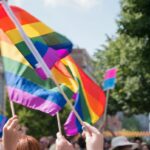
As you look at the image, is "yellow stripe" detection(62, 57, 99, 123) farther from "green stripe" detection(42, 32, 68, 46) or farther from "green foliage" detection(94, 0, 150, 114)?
"green foliage" detection(94, 0, 150, 114)

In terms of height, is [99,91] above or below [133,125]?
above

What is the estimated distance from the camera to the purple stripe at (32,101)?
21.2ft

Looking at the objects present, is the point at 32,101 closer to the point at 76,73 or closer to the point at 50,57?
the point at 50,57

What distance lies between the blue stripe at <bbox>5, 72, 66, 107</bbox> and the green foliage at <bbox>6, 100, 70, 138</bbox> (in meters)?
41.7

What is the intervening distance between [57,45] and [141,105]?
1943cm

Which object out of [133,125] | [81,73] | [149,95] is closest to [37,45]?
[81,73]

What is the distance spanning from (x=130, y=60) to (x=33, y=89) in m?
17.0

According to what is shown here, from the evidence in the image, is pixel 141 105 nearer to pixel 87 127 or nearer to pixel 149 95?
pixel 149 95

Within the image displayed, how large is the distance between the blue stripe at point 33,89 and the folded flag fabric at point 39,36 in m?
0.44

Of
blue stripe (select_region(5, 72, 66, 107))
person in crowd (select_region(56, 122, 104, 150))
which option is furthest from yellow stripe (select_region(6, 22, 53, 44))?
person in crowd (select_region(56, 122, 104, 150))

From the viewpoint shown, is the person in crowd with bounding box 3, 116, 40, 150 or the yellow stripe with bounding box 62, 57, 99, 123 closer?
the person in crowd with bounding box 3, 116, 40, 150

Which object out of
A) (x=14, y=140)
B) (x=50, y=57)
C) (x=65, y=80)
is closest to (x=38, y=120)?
(x=65, y=80)

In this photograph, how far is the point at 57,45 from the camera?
21.9ft

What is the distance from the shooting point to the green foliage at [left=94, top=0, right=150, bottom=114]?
15969mm
